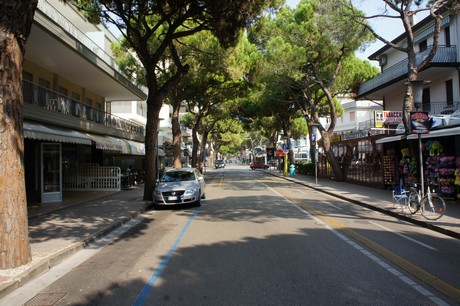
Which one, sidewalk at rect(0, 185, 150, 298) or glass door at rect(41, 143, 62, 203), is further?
glass door at rect(41, 143, 62, 203)

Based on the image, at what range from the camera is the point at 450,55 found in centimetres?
2053

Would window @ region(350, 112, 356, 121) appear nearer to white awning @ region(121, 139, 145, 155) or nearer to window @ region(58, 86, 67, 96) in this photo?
white awning @ region(121, 139, 145, 155)

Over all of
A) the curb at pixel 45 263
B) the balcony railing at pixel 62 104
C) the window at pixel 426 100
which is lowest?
the curb at pixel 45 263

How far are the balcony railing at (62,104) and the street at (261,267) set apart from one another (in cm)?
758

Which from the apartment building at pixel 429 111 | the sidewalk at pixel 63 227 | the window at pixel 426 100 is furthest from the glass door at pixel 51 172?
the window at pixel 426 100

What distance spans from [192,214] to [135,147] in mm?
13821

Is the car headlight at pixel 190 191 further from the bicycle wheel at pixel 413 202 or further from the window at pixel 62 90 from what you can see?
the window at pixel 62 90

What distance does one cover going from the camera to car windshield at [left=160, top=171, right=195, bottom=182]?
15523 millimetres

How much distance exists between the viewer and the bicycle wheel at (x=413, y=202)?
36.9 ft

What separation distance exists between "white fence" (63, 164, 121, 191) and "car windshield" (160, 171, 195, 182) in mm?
7123

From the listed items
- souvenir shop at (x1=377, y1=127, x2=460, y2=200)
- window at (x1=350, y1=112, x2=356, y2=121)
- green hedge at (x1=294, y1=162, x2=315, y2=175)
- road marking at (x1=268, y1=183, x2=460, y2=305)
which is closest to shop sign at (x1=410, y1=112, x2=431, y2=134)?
souvenir shop at (x1=377, y1=127, x2=460, y2=200)

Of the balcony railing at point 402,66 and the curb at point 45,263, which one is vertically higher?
the balcony railing at point 402,66

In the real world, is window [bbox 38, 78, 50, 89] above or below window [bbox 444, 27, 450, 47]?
below

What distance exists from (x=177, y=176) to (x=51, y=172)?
551 centimetres
